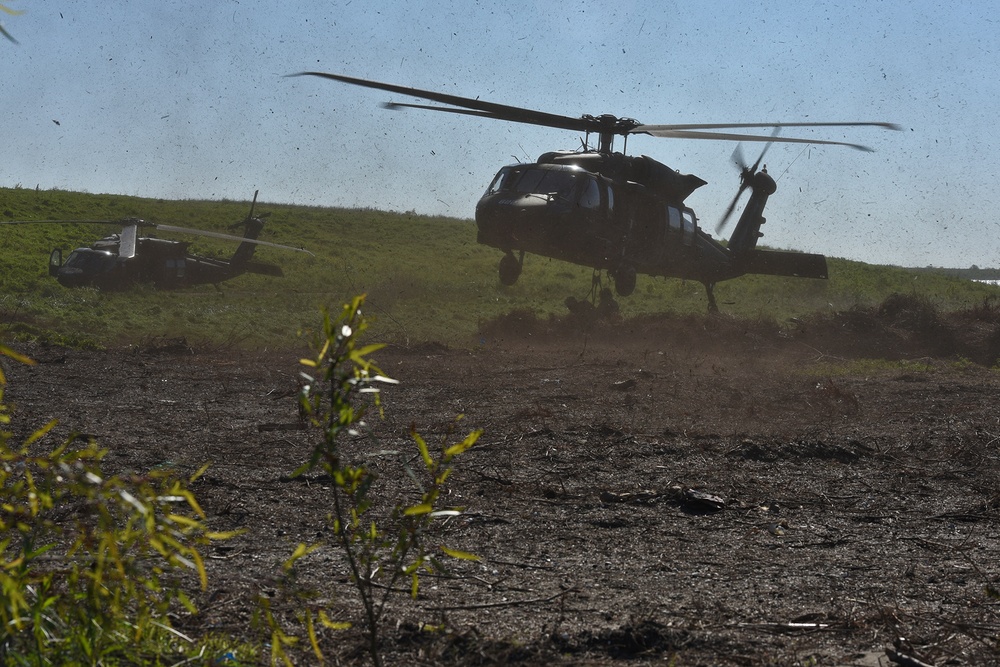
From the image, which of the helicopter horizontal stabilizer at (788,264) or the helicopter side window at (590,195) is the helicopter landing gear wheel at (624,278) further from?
the helicopter horizontal stabilizer at (788,264)

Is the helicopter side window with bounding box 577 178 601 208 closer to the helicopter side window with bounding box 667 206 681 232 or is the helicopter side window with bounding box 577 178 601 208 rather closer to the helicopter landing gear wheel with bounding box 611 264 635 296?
the helicopter landing gear wheel with bounding box 611 264 635 296

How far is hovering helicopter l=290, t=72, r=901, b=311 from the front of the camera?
1548 centimetres

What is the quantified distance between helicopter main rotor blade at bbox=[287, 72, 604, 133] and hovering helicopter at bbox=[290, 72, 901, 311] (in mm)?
18

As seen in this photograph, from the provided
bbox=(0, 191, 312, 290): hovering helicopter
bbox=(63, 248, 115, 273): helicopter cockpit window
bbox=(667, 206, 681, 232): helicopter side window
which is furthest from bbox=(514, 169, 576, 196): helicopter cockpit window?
bbox=(63, 248, 115, 273): helicopter cockpit window

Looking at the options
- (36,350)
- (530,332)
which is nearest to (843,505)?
(36,350)

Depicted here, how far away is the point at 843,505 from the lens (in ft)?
18.3

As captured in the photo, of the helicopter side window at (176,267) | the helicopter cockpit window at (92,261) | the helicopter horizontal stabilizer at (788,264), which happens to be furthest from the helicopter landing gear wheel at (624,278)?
the helicopter cockpit window at (92,261)

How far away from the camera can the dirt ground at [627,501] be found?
3.33 metres

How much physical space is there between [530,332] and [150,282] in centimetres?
1093

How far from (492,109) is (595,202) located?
2651 mm

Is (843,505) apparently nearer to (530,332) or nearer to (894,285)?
(530,332)

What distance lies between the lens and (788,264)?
72.9 feet

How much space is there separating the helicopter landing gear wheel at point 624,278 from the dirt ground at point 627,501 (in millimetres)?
4669

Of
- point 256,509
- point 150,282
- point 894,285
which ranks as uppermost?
point 894,285
